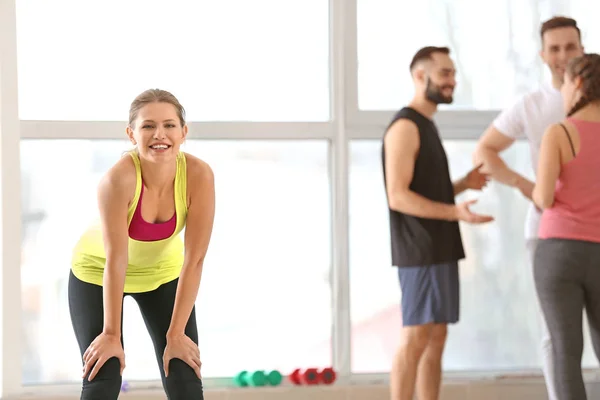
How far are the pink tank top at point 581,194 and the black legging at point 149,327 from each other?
1.13m

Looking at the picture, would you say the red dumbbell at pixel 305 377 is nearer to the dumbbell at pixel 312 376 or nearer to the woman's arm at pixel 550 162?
the dumbbell at pixel 312 376

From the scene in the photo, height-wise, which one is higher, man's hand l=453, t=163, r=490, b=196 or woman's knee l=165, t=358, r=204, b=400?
man's hand l=453, t=163, r=490, b=196

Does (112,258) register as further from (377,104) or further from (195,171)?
(377,104)

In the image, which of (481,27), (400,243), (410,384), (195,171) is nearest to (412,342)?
(410,384)

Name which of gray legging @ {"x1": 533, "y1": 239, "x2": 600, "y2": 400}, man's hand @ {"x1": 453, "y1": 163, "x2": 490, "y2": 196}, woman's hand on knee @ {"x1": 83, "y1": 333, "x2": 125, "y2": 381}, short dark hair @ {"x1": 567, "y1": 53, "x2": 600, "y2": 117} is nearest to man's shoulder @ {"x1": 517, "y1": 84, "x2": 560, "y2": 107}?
man's hand @ {"x1": 453, "y1": 163, "x2": 490, "y2": 196}

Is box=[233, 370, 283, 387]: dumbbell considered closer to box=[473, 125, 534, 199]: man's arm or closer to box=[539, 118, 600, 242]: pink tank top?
box=[473, 125, 534, 199]: man's arm

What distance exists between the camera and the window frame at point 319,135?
3277 millimetres

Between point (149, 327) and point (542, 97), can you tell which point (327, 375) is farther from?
point (542, 97)

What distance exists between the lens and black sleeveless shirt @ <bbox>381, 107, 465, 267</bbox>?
9.31ft

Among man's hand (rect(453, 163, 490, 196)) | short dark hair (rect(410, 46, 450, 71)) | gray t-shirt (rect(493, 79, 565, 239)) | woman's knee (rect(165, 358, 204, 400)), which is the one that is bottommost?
woman's knee (rect(165, 358, 204, 400))

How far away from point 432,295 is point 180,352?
94 cm

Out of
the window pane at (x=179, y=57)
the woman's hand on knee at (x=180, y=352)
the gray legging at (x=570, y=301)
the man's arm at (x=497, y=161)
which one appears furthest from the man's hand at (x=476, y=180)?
the woman's hand on knee at (x=180, y=352)

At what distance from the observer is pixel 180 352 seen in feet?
7.28

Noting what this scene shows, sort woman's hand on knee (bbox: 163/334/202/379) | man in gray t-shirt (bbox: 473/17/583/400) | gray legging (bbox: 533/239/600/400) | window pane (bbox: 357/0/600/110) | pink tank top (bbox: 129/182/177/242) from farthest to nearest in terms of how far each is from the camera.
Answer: window pane (bbox: 357/0/600/110), man in gray t-shirt (bbox: 473/17/583/400), gray legging (bbox: 533/239/600/400), pink tank top (bbox: 129/182/177/242), woman's hand on knee (bbox: 163/334/202/379)
